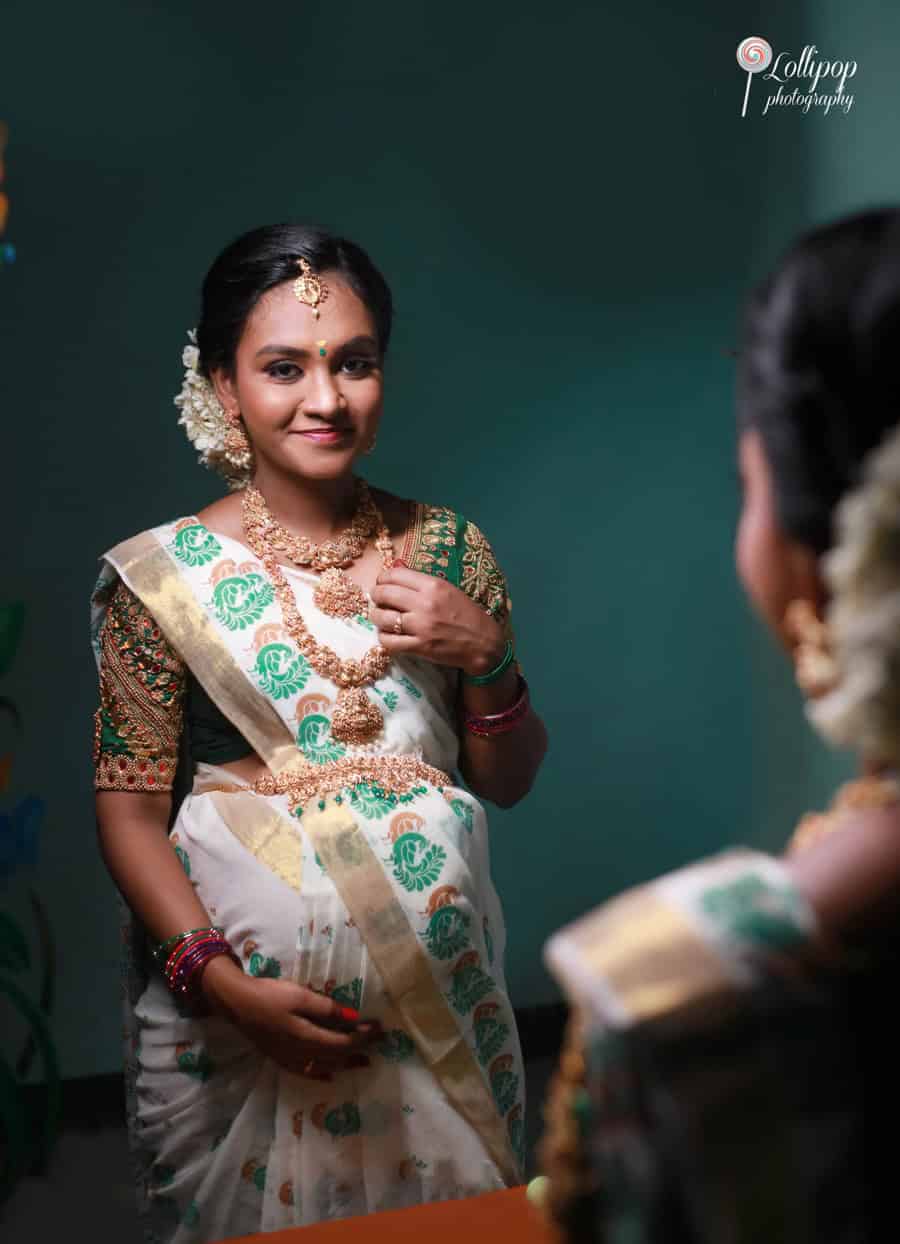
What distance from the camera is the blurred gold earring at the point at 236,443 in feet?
6.04

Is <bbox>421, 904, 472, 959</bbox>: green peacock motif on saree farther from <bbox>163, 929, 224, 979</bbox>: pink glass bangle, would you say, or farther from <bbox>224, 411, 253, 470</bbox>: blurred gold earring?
<bbox>224, 411, 253, 470</bbox>: blurred gold earring

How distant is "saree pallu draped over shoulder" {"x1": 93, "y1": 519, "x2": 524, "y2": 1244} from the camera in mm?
1698

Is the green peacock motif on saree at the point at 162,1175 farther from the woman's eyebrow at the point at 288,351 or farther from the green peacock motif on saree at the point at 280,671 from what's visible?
the woman's eyebrow at the point at 288,351

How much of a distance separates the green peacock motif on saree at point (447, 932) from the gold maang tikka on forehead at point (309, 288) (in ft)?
2.46

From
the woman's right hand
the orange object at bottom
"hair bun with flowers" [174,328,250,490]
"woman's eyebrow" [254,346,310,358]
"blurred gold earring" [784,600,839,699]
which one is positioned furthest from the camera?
"hair bun with flowers" [174,328,250,490]

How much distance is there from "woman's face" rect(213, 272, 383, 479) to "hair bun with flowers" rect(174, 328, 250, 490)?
0.22ft

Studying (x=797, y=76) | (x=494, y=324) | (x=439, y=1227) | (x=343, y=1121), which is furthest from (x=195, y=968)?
(x=797, y=76)

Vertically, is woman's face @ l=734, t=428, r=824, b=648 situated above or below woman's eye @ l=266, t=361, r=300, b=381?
below

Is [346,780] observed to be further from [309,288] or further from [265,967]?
[309,288]

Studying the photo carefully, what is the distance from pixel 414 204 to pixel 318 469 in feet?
4.30

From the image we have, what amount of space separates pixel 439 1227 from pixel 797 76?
2293mm

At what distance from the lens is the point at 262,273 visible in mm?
1792

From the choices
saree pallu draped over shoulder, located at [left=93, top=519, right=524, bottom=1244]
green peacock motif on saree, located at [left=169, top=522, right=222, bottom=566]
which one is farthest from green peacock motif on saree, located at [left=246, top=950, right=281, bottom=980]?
green peacock motif on saree, located at [left=169, top=522, right=222, bottom=566]

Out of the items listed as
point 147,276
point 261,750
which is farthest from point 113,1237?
point 147,276
